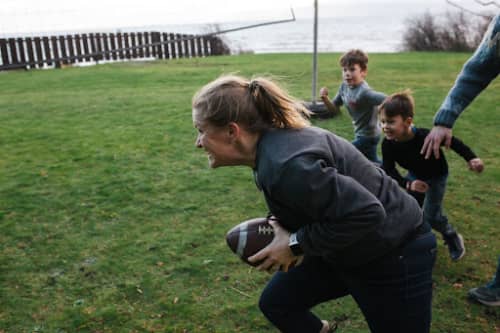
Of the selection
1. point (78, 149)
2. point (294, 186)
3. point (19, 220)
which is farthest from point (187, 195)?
point (294, 186)

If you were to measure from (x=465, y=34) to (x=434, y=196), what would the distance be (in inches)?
726

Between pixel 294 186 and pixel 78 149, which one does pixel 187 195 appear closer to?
pixel 78 149

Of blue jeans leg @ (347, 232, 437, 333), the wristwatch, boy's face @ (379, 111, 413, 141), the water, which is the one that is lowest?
the water

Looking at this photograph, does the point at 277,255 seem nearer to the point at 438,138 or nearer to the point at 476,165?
the point at 438,138

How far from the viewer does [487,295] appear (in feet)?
11.0

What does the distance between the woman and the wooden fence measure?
59.7 ft

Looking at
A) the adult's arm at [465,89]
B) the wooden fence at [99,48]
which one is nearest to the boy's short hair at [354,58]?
the adult's arm at [465,89]

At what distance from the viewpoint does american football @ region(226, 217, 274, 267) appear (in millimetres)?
2252

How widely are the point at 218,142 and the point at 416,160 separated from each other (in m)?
2.23

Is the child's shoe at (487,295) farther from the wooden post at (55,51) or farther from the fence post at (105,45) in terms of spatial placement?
the fence post at (105,45)

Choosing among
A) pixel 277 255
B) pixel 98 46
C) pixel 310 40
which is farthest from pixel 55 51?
pixel 310 40

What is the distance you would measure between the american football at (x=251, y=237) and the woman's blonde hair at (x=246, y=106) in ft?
1.61

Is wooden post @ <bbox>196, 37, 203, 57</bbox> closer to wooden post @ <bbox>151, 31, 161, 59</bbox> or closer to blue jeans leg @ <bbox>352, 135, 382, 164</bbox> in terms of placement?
wooden post @ <bbox>151, 31, 161, 59</bbox>

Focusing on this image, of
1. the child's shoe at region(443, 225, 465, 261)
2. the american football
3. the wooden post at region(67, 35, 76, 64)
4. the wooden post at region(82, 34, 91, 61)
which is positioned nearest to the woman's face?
the american football
